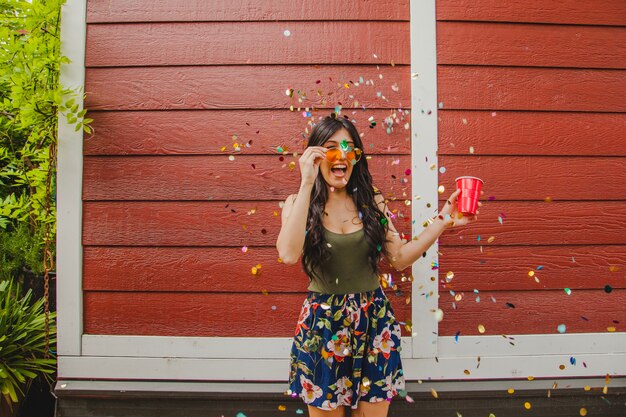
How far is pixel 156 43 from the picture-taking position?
6.75 ft

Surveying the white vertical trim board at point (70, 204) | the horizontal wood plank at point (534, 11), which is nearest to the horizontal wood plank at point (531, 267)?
the horizontal wood plank at point (534, 11)

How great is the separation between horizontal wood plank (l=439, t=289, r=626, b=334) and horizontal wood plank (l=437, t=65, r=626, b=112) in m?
0.98

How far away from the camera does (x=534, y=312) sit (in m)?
2.08

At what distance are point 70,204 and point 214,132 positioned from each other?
0.83m

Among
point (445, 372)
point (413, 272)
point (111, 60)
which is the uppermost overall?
point (111, 60)

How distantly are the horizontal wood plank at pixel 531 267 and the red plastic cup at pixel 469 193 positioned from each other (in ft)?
1.96

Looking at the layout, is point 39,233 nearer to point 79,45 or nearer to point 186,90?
point 79,45

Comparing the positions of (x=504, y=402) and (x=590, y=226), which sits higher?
(x=590, y=226)

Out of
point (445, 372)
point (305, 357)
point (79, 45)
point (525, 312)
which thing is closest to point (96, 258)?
point (79, 45)

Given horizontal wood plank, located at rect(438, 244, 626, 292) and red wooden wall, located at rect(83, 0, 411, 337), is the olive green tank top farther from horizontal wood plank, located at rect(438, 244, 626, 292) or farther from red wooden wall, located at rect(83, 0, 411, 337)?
horizontal wood plank, located at rect(438, 244, 626, 292)

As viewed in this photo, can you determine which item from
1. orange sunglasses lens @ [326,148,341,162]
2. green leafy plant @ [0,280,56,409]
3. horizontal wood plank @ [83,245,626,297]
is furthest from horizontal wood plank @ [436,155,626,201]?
green leafy plant @ [0,280,56,409]

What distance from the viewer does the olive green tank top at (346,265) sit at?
5.10 feet

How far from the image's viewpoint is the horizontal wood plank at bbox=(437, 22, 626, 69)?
2.07 m

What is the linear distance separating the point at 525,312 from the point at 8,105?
2.97 meters
